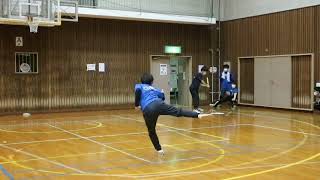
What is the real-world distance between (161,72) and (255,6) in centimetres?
498

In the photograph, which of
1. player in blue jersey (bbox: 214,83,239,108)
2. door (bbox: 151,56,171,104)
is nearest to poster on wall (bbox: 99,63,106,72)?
door (bbox: 151,56,171,104)

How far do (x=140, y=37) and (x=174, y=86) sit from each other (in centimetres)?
322

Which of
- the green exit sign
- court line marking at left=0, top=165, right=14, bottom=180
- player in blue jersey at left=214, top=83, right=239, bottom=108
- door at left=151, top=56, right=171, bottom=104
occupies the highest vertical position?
the green exit sign

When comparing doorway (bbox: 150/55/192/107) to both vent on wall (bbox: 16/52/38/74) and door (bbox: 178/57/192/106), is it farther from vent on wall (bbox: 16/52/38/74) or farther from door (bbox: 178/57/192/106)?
vent on wall (bbox: 16/52/38/74)

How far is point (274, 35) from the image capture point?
17.6 meters


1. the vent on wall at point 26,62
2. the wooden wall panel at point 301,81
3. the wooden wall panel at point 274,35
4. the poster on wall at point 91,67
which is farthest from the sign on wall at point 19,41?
the wooden wall panel at point 301,81

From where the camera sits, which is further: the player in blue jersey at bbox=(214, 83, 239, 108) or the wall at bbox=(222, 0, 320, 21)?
the player in blue jersey at bbox=(214, 83, 239, 108)

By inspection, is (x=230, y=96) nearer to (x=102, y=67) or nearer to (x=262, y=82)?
A: (x=262, y=82)

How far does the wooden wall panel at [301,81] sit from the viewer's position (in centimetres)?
1641

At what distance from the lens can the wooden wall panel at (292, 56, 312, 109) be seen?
16.4 m

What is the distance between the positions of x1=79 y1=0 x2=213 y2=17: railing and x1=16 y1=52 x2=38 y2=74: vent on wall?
8.84ft

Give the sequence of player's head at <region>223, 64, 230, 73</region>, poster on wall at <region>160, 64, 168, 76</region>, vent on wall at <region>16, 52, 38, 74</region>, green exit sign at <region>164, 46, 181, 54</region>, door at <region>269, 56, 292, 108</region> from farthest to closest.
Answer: poster on wall at <region>160, 64, 168, 76</region> → green exit sign at <region>164, 46, 181, 54</region> → player's head at <region>223, 64, 230, 73</region> → door at <region>269, 56, 292, 108</region> → vent on wall at <region>16, 52, 38, 74</region>

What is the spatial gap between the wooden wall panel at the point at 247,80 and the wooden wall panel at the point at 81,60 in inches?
110

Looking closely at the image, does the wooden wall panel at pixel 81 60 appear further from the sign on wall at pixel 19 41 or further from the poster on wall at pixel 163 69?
the poster on wall at pixel 163 69
